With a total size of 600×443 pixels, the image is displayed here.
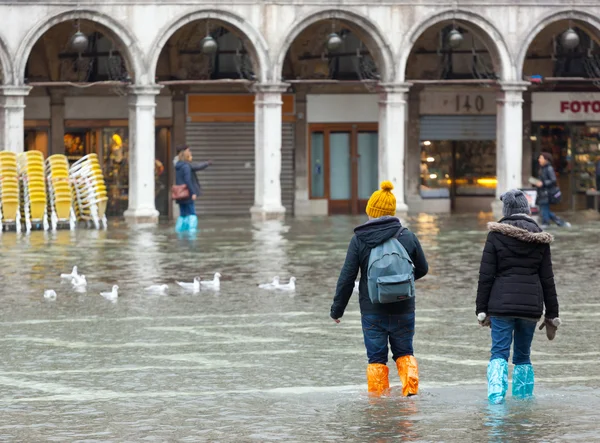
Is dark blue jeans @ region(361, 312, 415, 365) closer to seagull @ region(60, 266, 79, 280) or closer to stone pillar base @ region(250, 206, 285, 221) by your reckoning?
seagull @ region(60, 266, 79, 280)

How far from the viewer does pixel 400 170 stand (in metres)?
34.4

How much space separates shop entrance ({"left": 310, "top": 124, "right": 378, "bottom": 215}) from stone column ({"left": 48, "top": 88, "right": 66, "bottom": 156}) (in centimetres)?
588

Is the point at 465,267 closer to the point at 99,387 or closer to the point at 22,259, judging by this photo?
the point at 22,259

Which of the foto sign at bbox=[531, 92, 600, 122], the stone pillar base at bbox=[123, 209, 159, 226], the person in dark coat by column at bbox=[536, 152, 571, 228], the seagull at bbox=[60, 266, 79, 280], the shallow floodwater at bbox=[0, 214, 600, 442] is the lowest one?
the shallow floodwater at bbox=[0, 214, 600, 442]

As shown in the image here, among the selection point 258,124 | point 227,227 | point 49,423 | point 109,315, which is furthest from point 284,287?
point 258,124

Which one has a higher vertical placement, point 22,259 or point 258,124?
point 258,124

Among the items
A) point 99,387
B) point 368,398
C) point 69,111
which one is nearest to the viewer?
point 368,398

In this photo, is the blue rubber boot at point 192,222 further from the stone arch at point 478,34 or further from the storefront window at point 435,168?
the storefront window at point 435,168

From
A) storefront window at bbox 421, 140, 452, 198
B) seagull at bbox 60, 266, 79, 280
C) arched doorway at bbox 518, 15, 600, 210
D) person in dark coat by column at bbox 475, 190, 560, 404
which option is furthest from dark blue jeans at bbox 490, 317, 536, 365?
storefront window at bbox 421, 140, 452, 198

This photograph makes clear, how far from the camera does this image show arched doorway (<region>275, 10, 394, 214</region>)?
36.7 meters

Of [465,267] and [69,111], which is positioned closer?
[465,267]

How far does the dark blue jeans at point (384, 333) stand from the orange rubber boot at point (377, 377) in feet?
0.14

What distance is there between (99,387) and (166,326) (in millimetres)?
3882

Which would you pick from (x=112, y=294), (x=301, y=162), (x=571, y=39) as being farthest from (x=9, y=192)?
(x=571, y=39)
